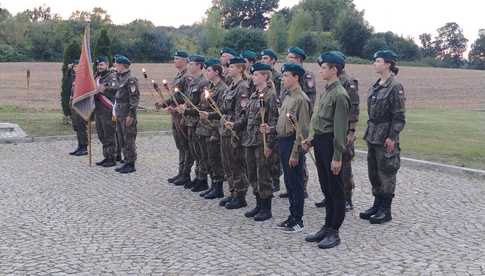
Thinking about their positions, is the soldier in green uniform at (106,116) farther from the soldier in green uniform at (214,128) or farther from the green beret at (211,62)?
the green beret at (211,62)

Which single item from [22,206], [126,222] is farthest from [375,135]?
[22,206]

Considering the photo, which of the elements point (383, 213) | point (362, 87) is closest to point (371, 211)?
point (383, 213)

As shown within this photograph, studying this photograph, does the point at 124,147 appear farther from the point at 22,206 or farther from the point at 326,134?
the point at 326,134

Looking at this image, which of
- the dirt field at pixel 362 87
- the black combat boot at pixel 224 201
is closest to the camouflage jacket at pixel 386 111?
the black combat boot at pixel 224 201

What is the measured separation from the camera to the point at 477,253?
611 cm

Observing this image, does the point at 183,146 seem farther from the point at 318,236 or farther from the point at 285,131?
the point at 318,236

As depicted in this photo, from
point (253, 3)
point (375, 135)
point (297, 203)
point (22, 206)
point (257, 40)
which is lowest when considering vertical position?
point (22, 206)

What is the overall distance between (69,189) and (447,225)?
18.9 ft

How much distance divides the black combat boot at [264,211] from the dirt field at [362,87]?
18957 millimetres

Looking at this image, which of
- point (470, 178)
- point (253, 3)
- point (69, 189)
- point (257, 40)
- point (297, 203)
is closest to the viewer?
point (297, 203)

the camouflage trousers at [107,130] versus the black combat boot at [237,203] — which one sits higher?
the camouflage trousers at [107,130]

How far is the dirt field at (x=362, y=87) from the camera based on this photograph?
94.3 feet

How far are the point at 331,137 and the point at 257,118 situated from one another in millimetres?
1481

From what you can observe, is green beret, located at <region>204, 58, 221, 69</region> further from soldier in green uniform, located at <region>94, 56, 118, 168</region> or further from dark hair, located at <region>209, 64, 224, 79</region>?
soldier in green uniform, located at <region>94, 56, 118, 168</region>
